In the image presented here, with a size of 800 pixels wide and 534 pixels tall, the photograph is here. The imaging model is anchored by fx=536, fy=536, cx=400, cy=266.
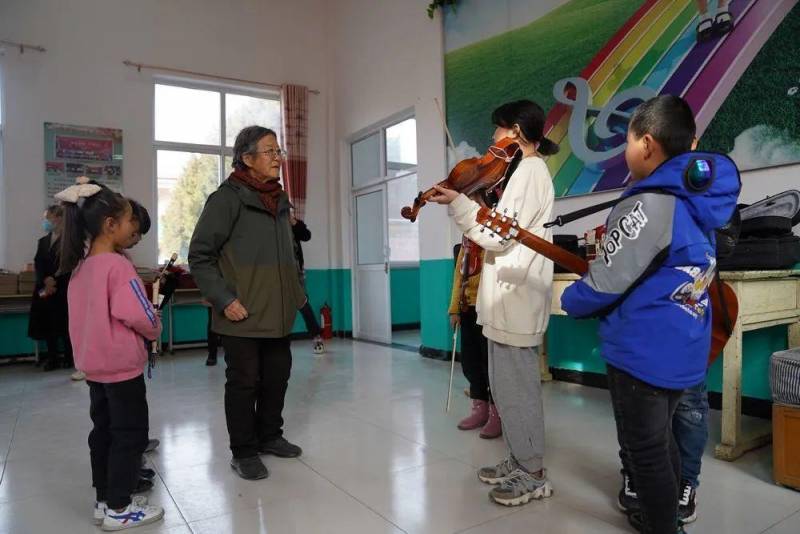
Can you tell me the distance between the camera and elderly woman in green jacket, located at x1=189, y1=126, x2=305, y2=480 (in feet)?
6.53

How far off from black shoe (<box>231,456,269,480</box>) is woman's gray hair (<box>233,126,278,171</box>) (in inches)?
44.5

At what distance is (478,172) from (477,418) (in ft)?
4.45

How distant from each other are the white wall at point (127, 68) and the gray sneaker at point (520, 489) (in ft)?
16.6

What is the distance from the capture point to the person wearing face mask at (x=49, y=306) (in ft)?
14.8

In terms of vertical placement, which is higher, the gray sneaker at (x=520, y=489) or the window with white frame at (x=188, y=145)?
the window with white frame at (x=188, y=145)

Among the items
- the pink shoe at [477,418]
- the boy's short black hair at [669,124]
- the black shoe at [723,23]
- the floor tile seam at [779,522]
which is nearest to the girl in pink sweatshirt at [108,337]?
the pink shoe at [477,418]

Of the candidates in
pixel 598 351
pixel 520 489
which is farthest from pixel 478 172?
pixel 598 351

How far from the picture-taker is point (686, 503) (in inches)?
62.2

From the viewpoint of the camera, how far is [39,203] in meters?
5.26

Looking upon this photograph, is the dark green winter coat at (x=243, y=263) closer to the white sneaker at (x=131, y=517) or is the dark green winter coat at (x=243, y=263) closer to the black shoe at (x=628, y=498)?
the white sneaker at (x=131, y=517)

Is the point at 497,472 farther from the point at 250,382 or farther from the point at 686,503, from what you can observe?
the point at 250,382

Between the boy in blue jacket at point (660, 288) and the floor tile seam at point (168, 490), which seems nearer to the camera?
the boy in blue jacket at point (660, 288)

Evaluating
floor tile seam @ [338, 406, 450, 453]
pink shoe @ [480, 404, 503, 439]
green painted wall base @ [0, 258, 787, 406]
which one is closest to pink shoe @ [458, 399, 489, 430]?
pink shoe @ [480, 404, 503, 439]

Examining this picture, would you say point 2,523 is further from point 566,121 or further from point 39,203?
point 39,203
